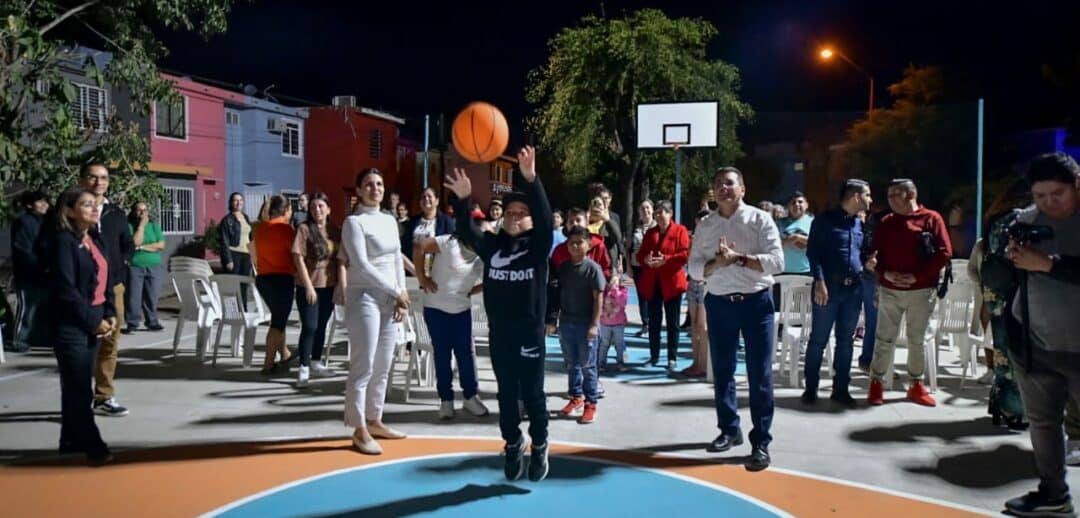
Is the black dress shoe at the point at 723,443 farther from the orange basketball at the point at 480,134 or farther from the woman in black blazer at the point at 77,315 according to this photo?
the woman in black blazer at the point at 77,315

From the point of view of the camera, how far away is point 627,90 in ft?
82.2

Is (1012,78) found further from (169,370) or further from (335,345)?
(169,370)

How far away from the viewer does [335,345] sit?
32.6 feet

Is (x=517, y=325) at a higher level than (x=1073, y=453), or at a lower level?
higher

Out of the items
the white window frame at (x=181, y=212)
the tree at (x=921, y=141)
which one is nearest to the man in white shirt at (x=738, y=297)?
the tree at (x=921, y=141)

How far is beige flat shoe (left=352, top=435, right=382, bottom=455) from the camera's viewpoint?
17.9 feet

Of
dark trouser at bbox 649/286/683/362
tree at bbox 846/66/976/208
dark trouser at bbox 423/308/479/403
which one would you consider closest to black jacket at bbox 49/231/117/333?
dark trouser at bbox 423/308/479/403

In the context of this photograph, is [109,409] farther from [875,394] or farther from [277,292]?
[875,394]

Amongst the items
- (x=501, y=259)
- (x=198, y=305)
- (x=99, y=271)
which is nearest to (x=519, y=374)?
(x=501, y=259)

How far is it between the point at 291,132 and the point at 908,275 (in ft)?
99.2

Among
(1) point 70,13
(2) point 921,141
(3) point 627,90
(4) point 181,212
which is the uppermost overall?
(3) point 627,90

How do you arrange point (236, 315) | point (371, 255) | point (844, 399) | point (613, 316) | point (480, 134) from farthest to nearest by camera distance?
point (236, 315) < point (613, 316) < point (844, 399) < point (480, 134) < point (371, 255)

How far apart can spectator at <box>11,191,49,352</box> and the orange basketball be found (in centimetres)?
284

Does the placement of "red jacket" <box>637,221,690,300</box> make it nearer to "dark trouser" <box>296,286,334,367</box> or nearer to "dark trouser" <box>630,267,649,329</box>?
"dark trouser" <box>630,267,649,329</box>
